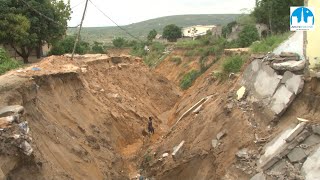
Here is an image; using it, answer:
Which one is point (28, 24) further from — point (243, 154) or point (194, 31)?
point (194, 31)

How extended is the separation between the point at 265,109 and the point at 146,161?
6.23 meters

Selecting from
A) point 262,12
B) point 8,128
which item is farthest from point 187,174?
point 262,12

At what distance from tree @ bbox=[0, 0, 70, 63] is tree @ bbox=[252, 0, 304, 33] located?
713 inches

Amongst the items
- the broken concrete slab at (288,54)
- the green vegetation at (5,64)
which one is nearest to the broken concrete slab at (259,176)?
the broken concrete slab at (288,54)

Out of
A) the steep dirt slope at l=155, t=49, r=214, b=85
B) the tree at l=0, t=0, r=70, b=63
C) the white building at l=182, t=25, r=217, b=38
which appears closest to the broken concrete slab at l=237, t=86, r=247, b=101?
the tree at l=0, t=0, r=70, b=63

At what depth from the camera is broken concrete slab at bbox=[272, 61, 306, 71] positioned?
36.7 feet

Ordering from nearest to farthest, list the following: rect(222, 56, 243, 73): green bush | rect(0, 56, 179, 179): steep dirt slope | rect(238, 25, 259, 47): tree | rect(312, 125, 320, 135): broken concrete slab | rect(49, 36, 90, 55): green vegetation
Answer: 1. rect(312, 125, 320, 135): broken concrete slab
2. rect(0, 56, 179, 179): steep dirt slope
3. rect(222, 56, 243, 73): green bush
4. rect(49, 36, 90, 55): green vegetation
5. rect(238, 25, 259, 47): tree

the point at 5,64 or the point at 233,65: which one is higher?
the point at 5,64

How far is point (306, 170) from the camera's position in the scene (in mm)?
9367

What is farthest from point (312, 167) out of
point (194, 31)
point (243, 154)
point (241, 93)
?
point (194, 31)

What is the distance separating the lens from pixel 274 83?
12008 mm

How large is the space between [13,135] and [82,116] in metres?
8.81

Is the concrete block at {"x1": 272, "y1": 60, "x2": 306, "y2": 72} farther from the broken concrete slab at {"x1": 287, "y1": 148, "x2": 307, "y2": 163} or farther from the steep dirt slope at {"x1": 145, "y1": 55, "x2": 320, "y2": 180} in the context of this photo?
the broken concrete slab at {"x1": 287, "y1": 148, "x2": 307, "y2": 163}

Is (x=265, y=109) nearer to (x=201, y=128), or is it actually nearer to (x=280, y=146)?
(x=280, y=146)
